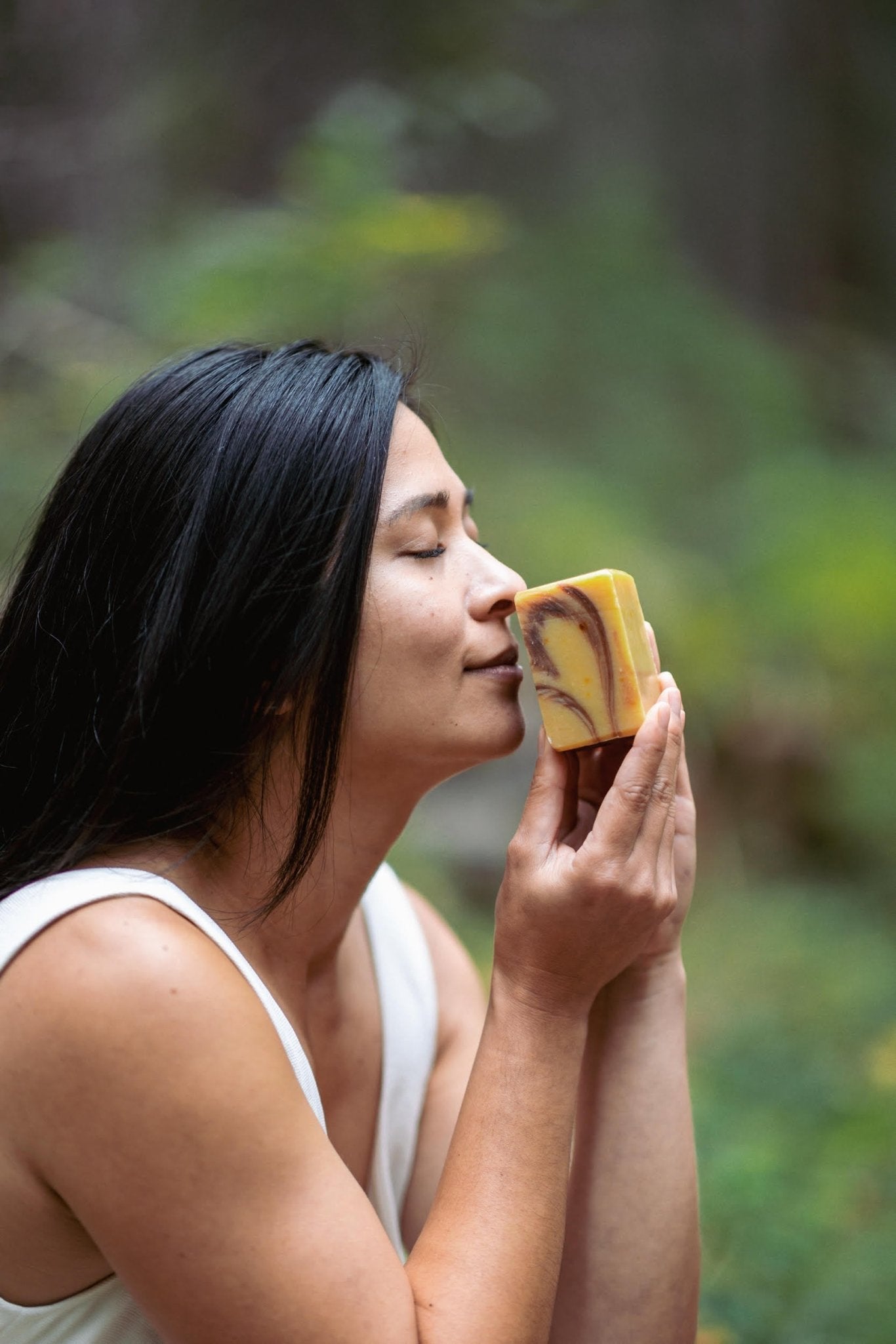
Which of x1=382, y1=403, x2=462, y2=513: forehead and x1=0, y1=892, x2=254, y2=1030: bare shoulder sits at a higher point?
x1=382, y1=403, x2=462, y2=513: forehead

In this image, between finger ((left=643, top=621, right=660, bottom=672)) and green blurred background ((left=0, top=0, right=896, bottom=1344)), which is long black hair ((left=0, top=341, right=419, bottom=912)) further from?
green blurred background ((left=0, top=0, right=896, bottom=1344))

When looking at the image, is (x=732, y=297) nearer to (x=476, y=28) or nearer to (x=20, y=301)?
(x=476, y=28)

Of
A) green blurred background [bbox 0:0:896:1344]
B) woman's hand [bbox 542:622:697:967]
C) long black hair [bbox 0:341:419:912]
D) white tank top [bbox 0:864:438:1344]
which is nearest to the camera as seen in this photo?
white tank top [bbox 0:864:438:1344]

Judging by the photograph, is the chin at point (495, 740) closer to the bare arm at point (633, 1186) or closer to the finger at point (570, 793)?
the finger at point (570, 793)

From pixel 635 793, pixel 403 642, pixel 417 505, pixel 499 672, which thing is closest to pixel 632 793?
pixel 635 793

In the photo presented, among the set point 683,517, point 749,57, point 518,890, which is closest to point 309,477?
point 518,890

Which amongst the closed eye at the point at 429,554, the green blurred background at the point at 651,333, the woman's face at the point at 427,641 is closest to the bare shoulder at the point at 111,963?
the woman's face at the point at 427,641

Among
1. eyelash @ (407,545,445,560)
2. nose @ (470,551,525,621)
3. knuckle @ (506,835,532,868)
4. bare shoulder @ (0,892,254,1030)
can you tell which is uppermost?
eyelash @ (407,545,445,560)

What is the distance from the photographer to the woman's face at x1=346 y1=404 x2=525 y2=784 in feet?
5.17

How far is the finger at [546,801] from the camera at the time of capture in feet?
5.37

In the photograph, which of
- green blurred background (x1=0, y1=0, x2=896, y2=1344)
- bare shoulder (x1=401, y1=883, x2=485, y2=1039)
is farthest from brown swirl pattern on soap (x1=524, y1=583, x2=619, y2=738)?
green blurred background (x1=0, y1=0, x2=896, y2=1344)

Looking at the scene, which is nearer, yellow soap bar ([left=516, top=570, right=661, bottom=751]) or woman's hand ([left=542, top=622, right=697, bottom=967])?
yellow soap bar ([left=516, top=570, right=661, bottom=751])

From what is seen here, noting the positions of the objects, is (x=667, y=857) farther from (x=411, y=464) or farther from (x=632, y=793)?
(x=411, y=464)

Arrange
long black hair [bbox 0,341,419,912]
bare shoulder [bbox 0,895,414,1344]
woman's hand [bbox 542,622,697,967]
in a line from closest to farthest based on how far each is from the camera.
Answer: bare shoulder [bbox 0,895,414,1344]
long black hair [bbox 0,341,419,912]
woman's hand [bbox 542,622,697,967]
